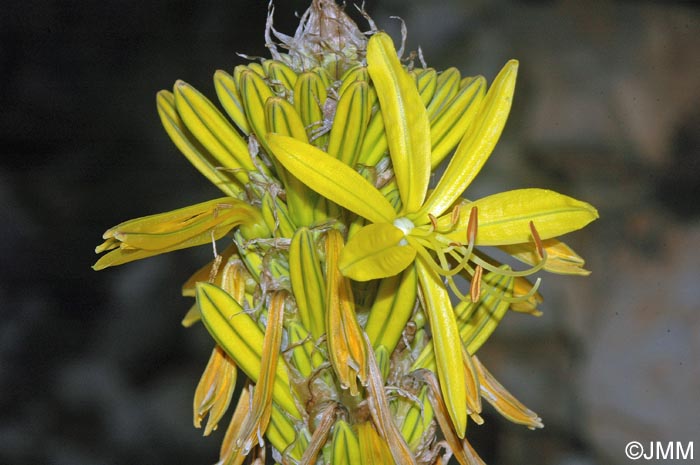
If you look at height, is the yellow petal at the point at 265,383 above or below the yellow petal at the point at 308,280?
below

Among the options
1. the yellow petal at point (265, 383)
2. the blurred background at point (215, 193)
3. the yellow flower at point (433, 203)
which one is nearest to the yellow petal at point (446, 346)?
the yellow flower at point (433, 203)

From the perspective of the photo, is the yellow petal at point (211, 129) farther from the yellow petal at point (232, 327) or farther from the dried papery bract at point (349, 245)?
the yellow petal at point (232, 327)

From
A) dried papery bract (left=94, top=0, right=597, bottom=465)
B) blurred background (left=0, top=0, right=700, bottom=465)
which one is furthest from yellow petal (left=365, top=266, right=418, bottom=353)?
blurred background (left=0, top=0, right=700, bottom=465)

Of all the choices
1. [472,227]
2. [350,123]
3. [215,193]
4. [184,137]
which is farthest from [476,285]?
[215,193]

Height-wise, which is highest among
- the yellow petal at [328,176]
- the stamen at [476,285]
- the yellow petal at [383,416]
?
the yellow petal at [328,176]

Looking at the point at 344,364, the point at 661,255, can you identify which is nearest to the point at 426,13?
the point at 661,255

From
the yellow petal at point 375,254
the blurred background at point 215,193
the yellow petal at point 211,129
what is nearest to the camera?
the yellow petal at point 375,254

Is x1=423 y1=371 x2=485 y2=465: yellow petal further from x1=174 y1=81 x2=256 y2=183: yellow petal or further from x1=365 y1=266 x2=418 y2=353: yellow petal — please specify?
x1=174 y1=81 x2=256 y2=183: yellow petal

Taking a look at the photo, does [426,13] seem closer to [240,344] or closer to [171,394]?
[171,394]
